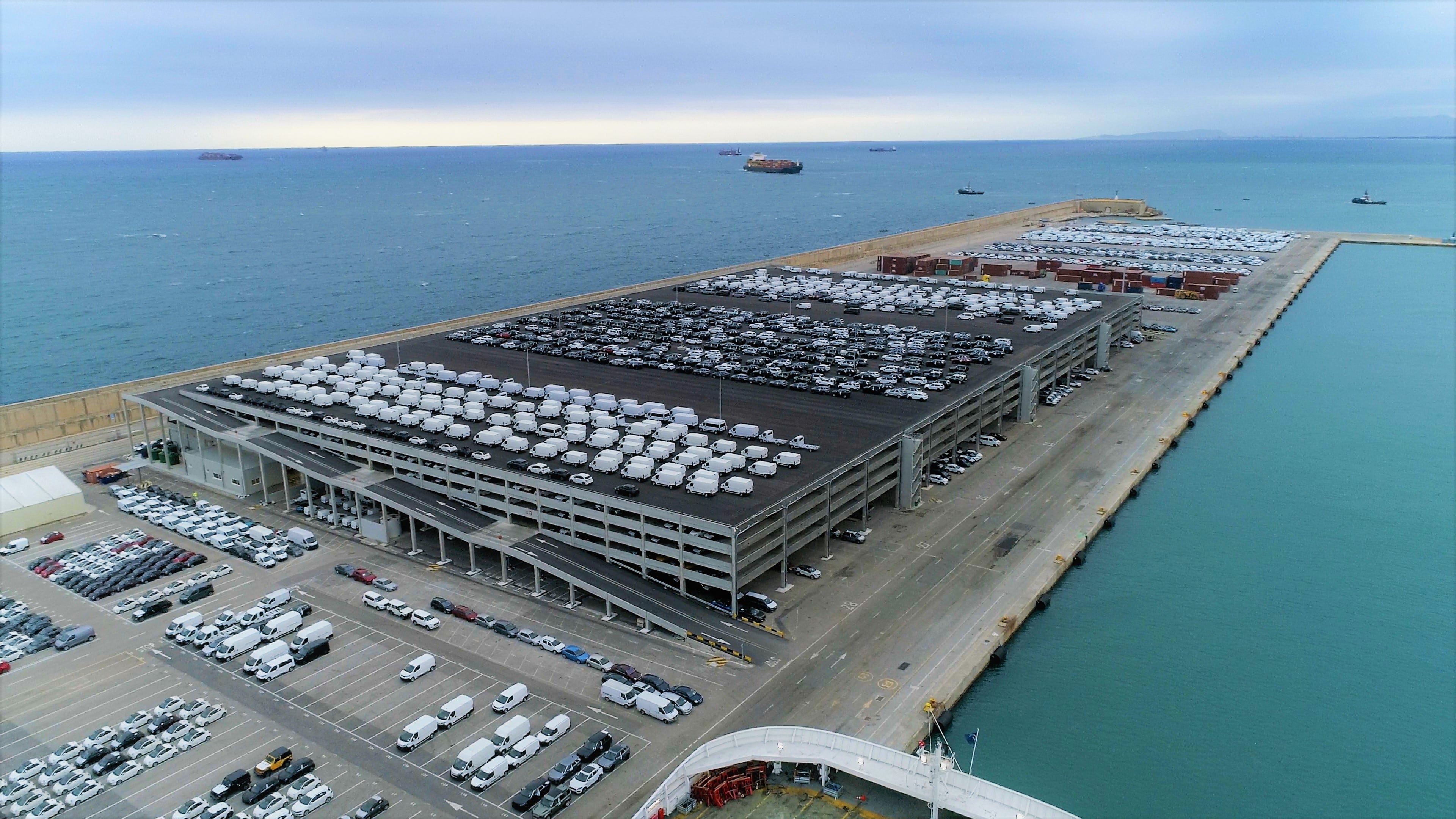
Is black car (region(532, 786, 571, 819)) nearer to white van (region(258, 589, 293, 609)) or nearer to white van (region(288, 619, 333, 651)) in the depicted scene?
white van (region(288, 619, 333, 651))

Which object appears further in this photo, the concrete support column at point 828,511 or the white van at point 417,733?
the concrete support column at point 828,511

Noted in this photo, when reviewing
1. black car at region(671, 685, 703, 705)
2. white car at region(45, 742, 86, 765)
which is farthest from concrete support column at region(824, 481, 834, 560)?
white car at region(45, 742, 86, 765)

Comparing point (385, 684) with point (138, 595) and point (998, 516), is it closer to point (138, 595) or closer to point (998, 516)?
point (138, 595)

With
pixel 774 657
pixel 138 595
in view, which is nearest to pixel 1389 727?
pixel 774 657

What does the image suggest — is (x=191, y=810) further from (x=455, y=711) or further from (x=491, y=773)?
(x=491, y=773)

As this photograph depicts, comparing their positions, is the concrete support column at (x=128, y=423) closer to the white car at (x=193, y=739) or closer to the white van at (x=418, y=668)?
the white car at (x=193, y=739)

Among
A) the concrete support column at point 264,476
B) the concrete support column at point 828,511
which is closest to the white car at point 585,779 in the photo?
the concrete support column at point 828,511

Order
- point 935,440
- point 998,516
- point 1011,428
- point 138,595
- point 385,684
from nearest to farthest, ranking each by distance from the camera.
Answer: point 385,684, point 138,595, point 998,516, point 935,440, point 1011,428

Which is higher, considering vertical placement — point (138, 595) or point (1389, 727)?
point (138, 595)

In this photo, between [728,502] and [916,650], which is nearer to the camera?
[916,650]
